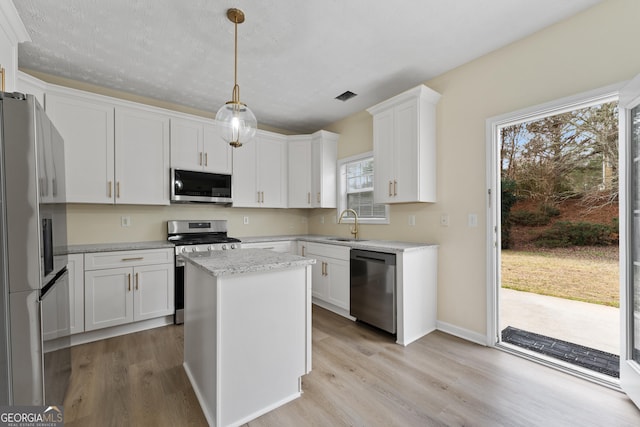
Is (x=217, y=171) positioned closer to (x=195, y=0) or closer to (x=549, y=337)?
(x=195, y=0)

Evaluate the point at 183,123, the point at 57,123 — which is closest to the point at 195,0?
the point at 183,123

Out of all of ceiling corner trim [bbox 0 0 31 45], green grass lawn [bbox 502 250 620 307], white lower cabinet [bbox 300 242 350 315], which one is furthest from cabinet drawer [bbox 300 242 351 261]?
green grass lawn [bbox 502 250 620 307]

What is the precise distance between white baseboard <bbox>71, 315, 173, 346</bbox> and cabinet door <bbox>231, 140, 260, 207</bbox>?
1662 mm

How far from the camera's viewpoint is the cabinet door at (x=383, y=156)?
3049 mm

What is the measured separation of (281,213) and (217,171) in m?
1.35

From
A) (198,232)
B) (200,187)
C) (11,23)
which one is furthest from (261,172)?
(11,23)

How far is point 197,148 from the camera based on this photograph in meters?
3.52

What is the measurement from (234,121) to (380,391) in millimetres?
2084

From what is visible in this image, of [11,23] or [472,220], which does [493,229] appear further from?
[11,23]

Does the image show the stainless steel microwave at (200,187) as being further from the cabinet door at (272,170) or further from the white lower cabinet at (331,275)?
the white lower cabinet at (331,275)

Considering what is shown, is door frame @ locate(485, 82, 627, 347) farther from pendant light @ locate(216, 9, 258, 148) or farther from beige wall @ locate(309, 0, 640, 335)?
pendant light @ locate(216, 9, 258, 148)

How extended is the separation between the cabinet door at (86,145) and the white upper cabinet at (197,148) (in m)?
0.63

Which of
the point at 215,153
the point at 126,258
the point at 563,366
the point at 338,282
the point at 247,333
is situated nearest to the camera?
the point at 247,333

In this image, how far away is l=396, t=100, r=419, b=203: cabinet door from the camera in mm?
2816
